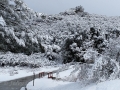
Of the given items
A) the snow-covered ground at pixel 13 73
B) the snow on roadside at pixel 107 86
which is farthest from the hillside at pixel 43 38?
the snow on roadside at pixel 107 86

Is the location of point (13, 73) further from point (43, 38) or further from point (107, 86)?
point (107, 86)

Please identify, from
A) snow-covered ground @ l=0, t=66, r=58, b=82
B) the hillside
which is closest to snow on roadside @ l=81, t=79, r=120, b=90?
the hillside

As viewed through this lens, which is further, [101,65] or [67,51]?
[67,51]

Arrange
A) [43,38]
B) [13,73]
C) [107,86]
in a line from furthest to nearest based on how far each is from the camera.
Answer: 1. [43,38]
2. [13,73]
3. [107,86]

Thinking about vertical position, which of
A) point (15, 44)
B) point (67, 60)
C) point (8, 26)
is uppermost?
point (8, 26)

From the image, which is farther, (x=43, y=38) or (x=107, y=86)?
(x=43, y=38)

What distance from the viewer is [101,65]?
287 inches

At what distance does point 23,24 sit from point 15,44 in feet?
6.08

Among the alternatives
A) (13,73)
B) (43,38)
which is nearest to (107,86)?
(13,73)

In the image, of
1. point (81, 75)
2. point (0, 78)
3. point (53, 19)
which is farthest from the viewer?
point (53, 19)

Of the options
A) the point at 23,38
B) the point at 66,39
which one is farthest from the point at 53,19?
the point at 23,38

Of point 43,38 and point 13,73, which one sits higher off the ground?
point 43,38

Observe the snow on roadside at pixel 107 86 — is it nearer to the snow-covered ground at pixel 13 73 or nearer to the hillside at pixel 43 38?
the hillside at pixel 43 38

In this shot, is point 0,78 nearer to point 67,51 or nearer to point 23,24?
point 23,24
